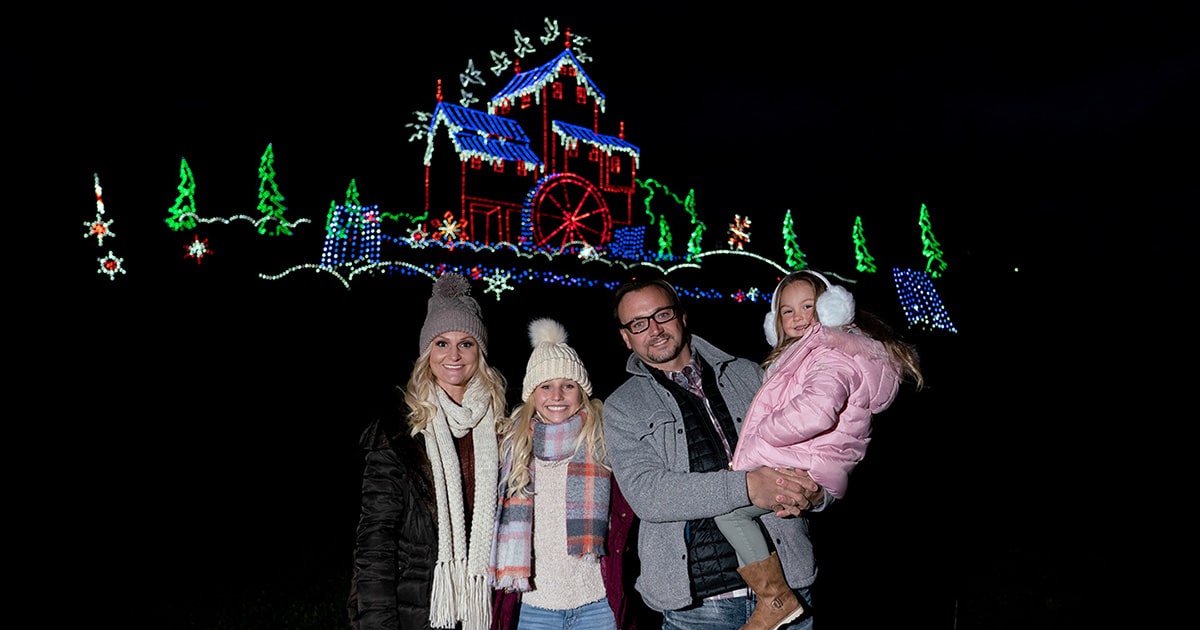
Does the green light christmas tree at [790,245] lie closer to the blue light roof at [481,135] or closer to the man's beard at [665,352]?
the blue light roof at [481,135]

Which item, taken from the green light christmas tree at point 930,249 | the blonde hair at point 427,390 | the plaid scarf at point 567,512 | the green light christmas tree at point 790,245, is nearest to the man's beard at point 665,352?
the plaid scarf at point 567,512

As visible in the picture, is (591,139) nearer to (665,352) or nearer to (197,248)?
(197,248)

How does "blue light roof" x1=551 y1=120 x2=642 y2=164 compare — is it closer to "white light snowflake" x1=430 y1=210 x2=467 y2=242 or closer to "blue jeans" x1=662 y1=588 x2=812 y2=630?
"white light snowflake" x1=430 y1=210 x2=467 y2=242

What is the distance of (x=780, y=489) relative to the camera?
281 cm

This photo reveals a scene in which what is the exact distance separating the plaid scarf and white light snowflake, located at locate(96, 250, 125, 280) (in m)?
13.4

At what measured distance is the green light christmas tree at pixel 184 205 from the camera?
47.7ft

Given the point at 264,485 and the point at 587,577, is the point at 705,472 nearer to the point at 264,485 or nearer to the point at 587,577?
the point at 587,577

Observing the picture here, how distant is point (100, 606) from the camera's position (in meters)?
7.01

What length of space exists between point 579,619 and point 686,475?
0.71 meters

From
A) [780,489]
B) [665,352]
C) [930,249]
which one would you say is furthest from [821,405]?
[930,249]

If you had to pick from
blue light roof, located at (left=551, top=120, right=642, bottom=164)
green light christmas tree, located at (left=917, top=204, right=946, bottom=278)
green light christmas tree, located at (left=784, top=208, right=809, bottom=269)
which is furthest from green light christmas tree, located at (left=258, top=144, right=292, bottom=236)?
green light christmas tree, located at (left=917, top=204, right=946, bottom=278)

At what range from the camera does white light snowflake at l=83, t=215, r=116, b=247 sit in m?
14.1

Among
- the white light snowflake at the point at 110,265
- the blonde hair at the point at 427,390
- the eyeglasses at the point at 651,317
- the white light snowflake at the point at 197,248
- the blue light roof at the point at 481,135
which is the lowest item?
the blonde hair at the point at 427,390

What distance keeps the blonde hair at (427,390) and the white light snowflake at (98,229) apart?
1283cm
